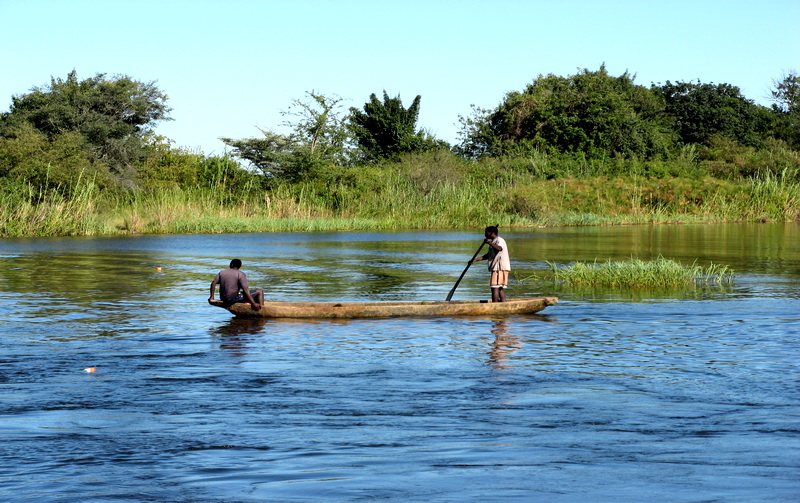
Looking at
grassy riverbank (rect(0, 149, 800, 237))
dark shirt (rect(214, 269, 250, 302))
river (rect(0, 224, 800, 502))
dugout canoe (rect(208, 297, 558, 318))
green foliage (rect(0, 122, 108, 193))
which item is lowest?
river (rect(0, 224, 800, 502))

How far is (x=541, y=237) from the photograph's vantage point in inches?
1570

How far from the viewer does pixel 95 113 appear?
52.6 m

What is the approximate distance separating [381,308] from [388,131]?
50299 mm

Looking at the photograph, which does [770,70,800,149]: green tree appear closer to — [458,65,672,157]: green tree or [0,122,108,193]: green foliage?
[458,65,672,157]: green tree

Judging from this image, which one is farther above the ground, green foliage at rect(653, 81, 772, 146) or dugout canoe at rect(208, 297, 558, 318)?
green foliage at rect(653, 81, 772, 146)

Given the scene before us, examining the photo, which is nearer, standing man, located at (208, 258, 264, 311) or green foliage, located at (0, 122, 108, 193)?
standing man, located at (208, 258, 264, 311)

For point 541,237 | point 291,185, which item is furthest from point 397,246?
point 291,185

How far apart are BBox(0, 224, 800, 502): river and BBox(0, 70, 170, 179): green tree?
1319 inches

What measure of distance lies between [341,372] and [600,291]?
983 cm

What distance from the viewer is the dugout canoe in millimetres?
14781

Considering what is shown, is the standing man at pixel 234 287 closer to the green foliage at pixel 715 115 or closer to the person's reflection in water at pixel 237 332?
the person's reflection in water at pixel 237 332

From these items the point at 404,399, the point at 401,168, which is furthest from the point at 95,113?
the point at 404,399

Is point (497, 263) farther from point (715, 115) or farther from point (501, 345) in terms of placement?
point (715, 115)

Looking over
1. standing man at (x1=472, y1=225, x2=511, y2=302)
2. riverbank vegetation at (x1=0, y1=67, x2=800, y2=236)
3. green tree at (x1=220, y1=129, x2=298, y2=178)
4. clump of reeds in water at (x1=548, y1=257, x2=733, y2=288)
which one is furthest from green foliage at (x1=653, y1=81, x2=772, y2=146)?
standing man at (x1=472, y1=225, x2=511, y2=302)
